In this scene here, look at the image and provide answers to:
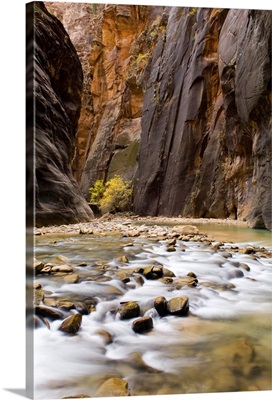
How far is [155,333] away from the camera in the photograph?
8.40 feet

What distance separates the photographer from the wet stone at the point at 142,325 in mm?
2539

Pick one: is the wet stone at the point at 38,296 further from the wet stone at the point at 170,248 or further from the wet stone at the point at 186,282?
the wet stone at the point at 170,248

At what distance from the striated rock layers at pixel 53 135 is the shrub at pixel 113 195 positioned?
15 cm

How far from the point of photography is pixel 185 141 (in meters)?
5.94

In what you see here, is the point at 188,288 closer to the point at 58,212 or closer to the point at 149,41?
the point at 58,212

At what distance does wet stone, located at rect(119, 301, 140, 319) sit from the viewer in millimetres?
2580

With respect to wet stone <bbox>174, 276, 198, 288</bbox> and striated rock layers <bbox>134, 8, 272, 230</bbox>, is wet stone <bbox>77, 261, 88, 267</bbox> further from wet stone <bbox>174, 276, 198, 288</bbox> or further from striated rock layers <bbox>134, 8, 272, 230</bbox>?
striated rock layers <bbox>134, 8, 272, 230</bbox>

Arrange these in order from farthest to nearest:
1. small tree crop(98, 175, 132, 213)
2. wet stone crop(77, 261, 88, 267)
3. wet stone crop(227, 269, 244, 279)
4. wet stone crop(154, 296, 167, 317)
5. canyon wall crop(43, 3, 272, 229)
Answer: canyon wall crop(43, 3, 272, 229) → small tree crop(98, 175, 132, 213) → wet stone crop(227, 269, 244, 279) → wet stone crop(77, 261, 88, 267) → wet stone crop(154, 296, 167, 317)

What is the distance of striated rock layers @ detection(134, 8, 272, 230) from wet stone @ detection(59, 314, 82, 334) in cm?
177

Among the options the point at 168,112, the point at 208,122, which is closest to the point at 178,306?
the point at 168,112

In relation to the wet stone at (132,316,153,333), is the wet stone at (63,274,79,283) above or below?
above
